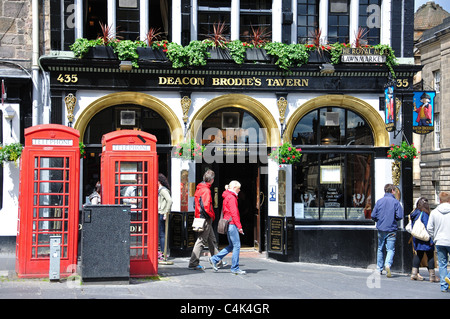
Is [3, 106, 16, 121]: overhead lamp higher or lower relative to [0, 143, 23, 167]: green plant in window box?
higher

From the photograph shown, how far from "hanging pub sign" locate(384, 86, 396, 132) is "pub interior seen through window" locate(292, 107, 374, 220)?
3.16 ft

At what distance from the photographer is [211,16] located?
16.4 meters

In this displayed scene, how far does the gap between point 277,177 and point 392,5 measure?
5.83 m

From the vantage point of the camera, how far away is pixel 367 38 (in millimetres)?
16797

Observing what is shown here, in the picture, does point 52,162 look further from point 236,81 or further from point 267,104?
point 267,104

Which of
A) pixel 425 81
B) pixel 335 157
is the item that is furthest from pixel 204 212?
pixel 425 81

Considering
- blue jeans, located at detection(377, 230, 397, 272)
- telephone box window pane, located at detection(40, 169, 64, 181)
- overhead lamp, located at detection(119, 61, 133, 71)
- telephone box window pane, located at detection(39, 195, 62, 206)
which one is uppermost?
overhead lamp, located at detection(119, 61, 133, 71)

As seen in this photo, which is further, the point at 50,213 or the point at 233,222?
the point at 233,222

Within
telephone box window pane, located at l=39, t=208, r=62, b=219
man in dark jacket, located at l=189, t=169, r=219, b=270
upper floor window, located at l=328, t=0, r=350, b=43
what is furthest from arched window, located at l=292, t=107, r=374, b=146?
telephone box window pane, located at l=39, t=208, r=62, b=219

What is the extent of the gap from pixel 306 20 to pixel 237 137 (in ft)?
12.6

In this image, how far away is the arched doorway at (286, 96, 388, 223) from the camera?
53.7 ft

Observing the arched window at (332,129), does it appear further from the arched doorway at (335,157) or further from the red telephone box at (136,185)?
the red telephone box at (136,185)

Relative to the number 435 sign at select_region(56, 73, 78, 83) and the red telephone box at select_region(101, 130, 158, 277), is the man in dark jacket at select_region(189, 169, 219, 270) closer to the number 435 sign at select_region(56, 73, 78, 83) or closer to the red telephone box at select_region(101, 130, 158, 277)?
the red telephone box at select_region(101, 130, 158, 277)
